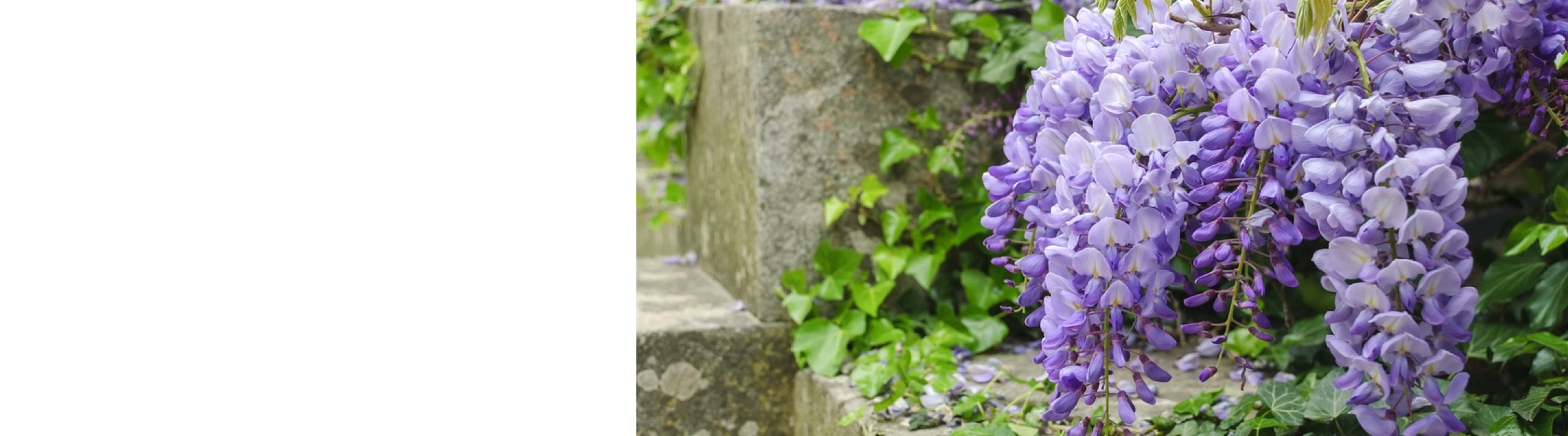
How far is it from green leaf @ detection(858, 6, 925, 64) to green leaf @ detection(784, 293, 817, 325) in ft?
1.21

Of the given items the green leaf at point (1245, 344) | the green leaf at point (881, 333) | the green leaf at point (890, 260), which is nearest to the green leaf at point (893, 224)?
the green leaf at point (890, 260)

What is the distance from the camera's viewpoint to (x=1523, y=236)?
104 centimetres

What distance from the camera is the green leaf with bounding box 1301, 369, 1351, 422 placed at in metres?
0.87

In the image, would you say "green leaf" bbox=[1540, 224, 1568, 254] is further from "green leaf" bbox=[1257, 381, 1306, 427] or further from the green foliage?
the green foliage

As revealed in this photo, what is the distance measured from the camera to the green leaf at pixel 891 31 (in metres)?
1.44

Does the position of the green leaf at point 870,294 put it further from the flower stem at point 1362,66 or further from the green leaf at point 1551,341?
the flower stem at point 1362,66

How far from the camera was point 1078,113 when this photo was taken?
2.44 feet

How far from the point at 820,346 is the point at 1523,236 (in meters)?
0.85
